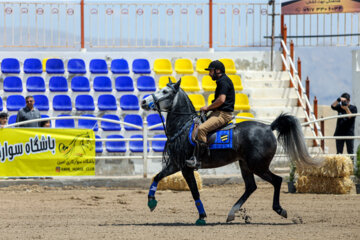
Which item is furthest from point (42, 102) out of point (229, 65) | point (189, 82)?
point (229, 65)

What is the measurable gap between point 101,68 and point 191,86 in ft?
9.07

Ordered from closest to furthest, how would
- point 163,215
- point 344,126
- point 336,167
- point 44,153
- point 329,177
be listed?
1. point 163,215
2. point 336,167
3. point 329,177
4. point 44,153
5. point 344,126

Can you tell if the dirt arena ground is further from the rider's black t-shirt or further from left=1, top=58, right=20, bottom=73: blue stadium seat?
left=1, top=58, right=20, bottom=73: blue stadium seat

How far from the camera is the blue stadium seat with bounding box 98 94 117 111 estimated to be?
20.4 meters

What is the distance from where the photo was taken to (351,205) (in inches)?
508

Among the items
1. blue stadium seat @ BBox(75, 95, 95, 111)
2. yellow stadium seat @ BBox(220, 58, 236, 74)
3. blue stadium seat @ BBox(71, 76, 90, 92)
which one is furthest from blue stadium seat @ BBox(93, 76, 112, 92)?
yellow stadium seat @ BBox(220, 58, 236, 74)

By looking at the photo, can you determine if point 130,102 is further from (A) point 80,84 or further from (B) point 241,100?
(B) point 241,100

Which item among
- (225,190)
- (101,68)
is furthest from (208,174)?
(101,68)

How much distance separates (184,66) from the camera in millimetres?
22219

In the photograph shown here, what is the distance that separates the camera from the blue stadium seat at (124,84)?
2105cm

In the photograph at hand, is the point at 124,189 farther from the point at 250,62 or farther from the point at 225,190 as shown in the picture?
the point at 250,62

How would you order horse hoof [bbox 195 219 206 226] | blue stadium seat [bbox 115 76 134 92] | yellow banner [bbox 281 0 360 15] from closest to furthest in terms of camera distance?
horse hoof [bbox 195 219 206 226] → blue stadium seat [bbox 115 76 134 92] → yellow banner [bbox 281 0 360 15]

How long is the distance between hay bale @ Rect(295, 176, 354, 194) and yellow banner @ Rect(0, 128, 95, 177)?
15.5 ft

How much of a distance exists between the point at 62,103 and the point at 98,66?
1956 mm
